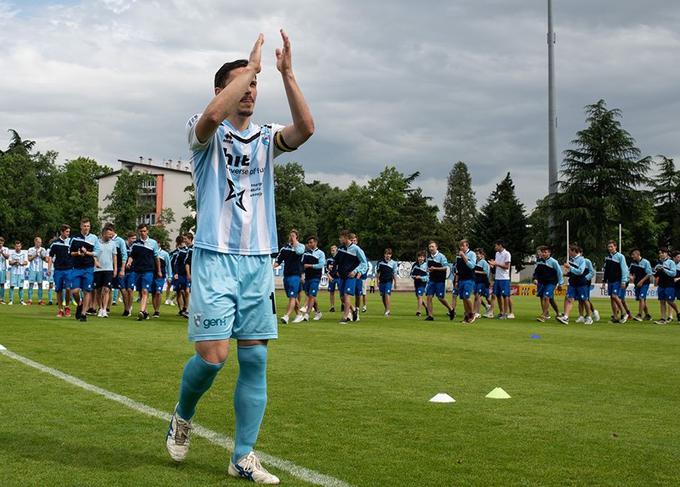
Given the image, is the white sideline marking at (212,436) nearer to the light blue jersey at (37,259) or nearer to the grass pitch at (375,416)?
the grass pitch at (375,416)

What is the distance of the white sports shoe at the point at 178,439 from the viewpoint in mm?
5148

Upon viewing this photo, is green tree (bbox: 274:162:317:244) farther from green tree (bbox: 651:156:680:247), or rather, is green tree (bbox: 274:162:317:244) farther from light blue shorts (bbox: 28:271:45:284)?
light blue shorts (bbox: 28:271:45:284)

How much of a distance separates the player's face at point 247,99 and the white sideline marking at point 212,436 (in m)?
2.20

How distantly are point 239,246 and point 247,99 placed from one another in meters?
0.89

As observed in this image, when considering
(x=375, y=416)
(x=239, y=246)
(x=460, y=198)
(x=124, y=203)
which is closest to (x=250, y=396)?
(x=239, y=246)

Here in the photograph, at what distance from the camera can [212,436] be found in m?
6.04

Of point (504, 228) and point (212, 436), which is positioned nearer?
point (212, 436)

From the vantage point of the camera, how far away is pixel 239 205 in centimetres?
499

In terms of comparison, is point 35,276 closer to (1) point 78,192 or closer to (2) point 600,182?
(2) point 600,182

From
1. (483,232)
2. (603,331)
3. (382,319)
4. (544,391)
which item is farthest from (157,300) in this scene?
(483,232)

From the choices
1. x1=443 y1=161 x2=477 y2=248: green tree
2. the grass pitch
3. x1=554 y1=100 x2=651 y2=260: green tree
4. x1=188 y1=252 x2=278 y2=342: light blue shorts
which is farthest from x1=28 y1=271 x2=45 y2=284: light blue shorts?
x1=443 y1=161 x2=477 y2=248: green tree

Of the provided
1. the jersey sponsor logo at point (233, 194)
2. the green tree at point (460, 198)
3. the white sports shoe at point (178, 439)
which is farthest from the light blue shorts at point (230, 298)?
the green tree at point (460, 198)

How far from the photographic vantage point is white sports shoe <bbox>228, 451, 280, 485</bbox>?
15.5ft

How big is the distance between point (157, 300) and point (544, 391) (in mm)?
15269
